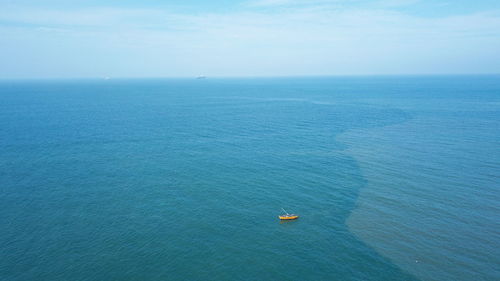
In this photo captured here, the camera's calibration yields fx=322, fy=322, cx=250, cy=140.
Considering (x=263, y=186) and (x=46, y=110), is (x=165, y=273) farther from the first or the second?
(x=46, y=110)

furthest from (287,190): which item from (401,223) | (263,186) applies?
(401,223)

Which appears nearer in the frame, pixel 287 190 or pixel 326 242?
pixel 326 242

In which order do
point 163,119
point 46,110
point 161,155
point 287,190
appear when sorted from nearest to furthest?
point 287,190 < point 161,155 < point 163,119 < point 46,110

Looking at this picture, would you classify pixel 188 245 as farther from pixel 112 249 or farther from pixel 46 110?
pixel 46 110

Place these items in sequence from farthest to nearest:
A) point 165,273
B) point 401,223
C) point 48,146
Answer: point 48,146 < point 401,223 < point 165,273

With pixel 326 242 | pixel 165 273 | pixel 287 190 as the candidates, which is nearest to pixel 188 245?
pixel 165 273

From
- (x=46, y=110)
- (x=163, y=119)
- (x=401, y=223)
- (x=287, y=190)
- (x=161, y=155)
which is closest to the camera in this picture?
(x=401, y=223)
